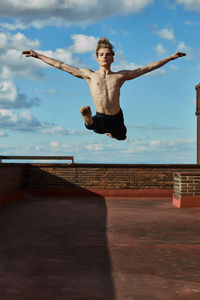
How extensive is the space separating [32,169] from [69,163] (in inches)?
65.1

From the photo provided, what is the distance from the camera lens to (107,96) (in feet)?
37.6

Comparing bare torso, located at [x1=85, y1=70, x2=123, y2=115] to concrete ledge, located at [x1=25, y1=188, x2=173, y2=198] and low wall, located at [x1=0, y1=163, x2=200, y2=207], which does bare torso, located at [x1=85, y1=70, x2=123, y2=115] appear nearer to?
low wall, located at [x1=0, y1=163, x2=200, y2=207]

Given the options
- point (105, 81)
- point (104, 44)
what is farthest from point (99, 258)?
point (104, 44)

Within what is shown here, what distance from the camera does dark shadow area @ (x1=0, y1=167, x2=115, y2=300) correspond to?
3.67 meters

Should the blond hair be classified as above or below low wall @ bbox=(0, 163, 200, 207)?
above

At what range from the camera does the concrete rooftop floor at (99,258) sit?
145 inches

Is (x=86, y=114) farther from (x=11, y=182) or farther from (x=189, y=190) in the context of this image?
(x=11, y=182)

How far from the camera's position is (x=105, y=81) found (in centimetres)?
1159


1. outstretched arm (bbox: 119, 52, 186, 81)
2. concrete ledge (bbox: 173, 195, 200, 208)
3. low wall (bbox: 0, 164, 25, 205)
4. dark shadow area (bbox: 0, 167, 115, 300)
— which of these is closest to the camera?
dark shadow area (bbox: 0, 167, 115, 300)

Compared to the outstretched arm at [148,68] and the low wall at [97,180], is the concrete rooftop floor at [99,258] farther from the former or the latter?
the low wall at [97,180]

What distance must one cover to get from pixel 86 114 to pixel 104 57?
2680 mm

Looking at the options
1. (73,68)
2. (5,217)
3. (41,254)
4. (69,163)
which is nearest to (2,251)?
(41,254)

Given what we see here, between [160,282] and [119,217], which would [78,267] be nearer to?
[160,282]

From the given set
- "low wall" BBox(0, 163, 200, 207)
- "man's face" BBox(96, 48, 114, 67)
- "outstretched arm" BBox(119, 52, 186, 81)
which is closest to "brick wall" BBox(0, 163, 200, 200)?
"low wall" BBox(0, 163, 200, 207)
